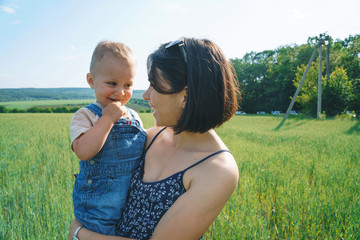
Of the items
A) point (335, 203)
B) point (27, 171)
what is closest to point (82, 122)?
point (335, 203)

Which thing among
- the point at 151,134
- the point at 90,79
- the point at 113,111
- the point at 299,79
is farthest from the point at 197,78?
the point at 299,79

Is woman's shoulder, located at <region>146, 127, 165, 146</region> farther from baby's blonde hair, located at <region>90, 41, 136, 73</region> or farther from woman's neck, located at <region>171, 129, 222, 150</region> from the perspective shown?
baby's blonde hair, located at <region>90, 41, 136, 73</region>

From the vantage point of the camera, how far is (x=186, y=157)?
3.87ft

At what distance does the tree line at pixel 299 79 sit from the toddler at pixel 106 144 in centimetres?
2062

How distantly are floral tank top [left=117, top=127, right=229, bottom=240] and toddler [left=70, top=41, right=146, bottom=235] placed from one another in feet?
0.48

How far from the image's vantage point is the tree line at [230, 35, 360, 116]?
18.1m

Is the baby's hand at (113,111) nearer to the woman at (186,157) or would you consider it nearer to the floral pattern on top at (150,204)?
the woman at (186,157)

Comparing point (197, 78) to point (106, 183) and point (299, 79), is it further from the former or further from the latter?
point (299, 79)

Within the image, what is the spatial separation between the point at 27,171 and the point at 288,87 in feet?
128

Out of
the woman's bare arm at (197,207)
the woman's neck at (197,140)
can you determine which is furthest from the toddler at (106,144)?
the woman's bare arm at (197,207)

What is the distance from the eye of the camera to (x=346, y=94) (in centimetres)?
1811

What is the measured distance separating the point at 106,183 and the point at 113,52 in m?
0.78

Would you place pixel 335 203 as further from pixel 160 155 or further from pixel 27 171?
pixel 27 171

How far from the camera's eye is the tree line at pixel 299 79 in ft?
59.5
